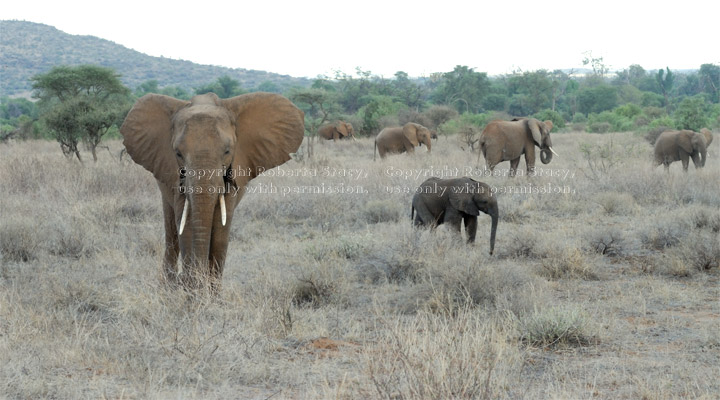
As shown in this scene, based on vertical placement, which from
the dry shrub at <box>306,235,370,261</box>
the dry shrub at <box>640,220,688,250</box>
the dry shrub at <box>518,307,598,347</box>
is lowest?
the dry shrub at <box>306,235,370,261</box>

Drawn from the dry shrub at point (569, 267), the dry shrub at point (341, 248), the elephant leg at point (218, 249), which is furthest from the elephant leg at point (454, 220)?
the elephant leg at point (218, 249)

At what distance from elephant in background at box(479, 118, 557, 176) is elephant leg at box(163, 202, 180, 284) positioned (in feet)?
34.1

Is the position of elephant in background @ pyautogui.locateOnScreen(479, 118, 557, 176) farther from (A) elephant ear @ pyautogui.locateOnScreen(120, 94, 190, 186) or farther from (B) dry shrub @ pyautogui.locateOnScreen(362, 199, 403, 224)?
(A) elephant ear @ pyautogui.locateOnScreen(120, 94, 190, 186)

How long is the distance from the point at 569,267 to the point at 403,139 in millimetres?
14892

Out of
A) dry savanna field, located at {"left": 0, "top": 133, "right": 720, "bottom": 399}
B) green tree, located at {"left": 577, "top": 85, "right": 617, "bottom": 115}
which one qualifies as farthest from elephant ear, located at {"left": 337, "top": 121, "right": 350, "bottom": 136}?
green tree, located at {"left": 577, "top": 85, "right": 617, "bottom": 115}

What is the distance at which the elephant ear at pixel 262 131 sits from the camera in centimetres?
630

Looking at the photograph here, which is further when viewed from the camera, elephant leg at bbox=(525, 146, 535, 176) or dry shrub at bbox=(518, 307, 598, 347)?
elephant leg at bbox=(525, 146, 535, 176)

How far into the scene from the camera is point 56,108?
17750mm

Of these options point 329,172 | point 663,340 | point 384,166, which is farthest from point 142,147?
point 384,166

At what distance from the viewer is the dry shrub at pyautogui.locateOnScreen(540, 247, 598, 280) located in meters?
7.53

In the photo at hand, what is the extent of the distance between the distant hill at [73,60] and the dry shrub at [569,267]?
9044 cm

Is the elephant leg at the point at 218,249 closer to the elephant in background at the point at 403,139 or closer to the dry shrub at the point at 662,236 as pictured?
the dry shrub at the point at 662,236

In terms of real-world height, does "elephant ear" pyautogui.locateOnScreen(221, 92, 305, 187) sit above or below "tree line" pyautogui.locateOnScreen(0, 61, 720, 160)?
above

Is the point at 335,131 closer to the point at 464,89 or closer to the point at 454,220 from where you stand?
the point at 454,220
